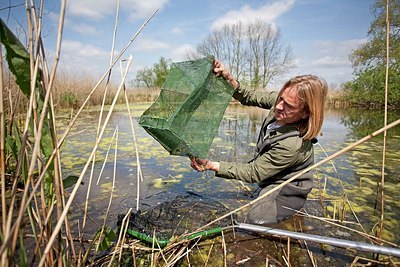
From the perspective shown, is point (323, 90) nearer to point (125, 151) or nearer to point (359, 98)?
point (125, 151)

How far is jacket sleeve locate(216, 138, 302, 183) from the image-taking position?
187 centimetres

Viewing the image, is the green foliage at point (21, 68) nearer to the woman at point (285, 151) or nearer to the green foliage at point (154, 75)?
the woman at point (285, 151)

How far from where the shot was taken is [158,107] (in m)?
1.81

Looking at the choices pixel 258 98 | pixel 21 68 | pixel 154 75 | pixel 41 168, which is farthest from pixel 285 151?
pixel 154 75

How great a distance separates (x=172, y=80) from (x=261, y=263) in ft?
4.82

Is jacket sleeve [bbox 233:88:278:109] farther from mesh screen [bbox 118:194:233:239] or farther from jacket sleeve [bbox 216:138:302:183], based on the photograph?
mesh screen [bbox 118:194:233:239]

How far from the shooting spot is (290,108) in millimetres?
1899

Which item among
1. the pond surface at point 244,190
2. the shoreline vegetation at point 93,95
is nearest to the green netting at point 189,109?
the pond surface at point 244,190

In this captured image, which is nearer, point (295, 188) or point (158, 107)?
point (158, 107)

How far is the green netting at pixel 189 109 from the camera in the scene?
1.54 metres

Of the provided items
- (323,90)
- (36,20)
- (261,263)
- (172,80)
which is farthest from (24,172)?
(323,90)

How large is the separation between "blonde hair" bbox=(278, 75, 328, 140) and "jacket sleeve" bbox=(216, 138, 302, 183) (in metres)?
0.19

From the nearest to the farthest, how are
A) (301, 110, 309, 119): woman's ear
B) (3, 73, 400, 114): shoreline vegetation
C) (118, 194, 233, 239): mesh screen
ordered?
(118, 194, 233, 239): mesh screen, (301, 110, 309, 119): woman's ear, (3, 73, 400, 114): shoreline vegetation

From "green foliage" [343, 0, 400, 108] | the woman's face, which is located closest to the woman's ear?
the woman's face
